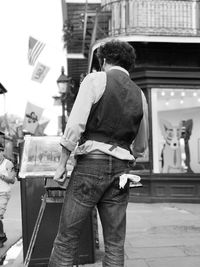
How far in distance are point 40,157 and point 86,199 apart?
6.53 ft

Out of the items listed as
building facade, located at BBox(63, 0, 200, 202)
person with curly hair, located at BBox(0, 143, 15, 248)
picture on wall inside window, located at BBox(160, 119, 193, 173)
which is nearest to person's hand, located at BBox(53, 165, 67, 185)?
person with curly hair, located at BBox(0, 143, 15, 248)

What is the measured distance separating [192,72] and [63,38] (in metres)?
7.09

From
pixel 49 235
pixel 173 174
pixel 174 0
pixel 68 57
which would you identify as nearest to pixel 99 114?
pixel 49 235

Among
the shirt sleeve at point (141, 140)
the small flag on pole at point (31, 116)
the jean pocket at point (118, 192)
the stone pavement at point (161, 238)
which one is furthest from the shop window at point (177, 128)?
the small flag on pole at point (31, 116)

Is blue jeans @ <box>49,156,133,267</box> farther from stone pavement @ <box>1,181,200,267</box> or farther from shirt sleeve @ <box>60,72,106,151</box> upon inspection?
stone pavement @ <box>1,181,200,267</box>

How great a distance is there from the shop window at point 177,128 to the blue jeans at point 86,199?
8391 millimetres

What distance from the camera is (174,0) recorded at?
12203 mm

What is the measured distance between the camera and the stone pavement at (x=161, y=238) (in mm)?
4934

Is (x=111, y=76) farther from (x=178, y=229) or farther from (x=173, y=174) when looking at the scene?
(x=173, y=174)

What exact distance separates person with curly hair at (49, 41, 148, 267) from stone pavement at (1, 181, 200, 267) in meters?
1.79

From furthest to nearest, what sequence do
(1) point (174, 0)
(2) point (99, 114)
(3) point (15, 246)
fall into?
(1) point (174, 0) < (3) point (15, 246) < (2) point (99, 114)

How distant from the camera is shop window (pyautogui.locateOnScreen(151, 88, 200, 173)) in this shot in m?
11.5

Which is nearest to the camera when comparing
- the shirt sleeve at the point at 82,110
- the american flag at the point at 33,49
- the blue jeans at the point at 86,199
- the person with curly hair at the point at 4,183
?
the shirt sleeve at the point at 82,110

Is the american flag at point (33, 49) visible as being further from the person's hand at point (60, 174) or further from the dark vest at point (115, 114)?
the person's hand at point (60, 174)
